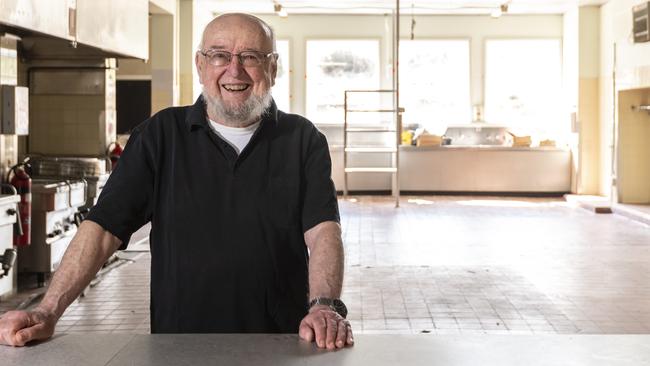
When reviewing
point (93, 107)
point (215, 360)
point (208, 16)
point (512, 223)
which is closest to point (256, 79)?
point (215, 360)

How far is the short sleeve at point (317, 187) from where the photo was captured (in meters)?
2.35

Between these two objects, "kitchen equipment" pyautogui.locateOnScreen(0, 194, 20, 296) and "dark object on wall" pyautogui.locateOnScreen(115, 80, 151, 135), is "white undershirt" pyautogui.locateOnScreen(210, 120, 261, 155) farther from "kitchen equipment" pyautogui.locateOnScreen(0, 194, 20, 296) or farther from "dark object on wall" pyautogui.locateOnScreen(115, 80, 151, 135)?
"dark object on wall" pyautogui.locateOnScreen(115, 80, 151, 135)

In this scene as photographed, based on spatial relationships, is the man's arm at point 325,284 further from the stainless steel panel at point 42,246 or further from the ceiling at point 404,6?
the ceiling at point 404,6

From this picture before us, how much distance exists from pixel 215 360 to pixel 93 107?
6092 mm

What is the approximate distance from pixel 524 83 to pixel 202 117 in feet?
44.9

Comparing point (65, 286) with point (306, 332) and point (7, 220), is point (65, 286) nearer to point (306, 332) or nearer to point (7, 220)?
point (306, 332)

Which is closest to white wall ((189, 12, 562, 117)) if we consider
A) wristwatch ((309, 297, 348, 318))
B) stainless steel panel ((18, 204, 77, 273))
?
stainless steel panel ((18, 204, 77, 273))

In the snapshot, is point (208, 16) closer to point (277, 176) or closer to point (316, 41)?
point (316, 41)

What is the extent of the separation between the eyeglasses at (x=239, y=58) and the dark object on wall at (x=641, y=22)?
31.2 feet

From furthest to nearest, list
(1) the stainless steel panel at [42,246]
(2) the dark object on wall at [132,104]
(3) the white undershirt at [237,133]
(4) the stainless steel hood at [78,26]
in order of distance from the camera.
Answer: (2) the dark object on wall at [132,104] < (1) the stainless steel panel at [42,246] < (4) the stainless steel hood at [78,26] < (3) the white undershirt at [237,133]

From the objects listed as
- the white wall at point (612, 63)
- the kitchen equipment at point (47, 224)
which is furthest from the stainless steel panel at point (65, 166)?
the white wall at point (612, 63)

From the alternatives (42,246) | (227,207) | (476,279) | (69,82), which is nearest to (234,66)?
(227,207)

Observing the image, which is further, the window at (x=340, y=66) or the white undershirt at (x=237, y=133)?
the window at (x=340, y=66)

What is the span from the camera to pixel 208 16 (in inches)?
582
